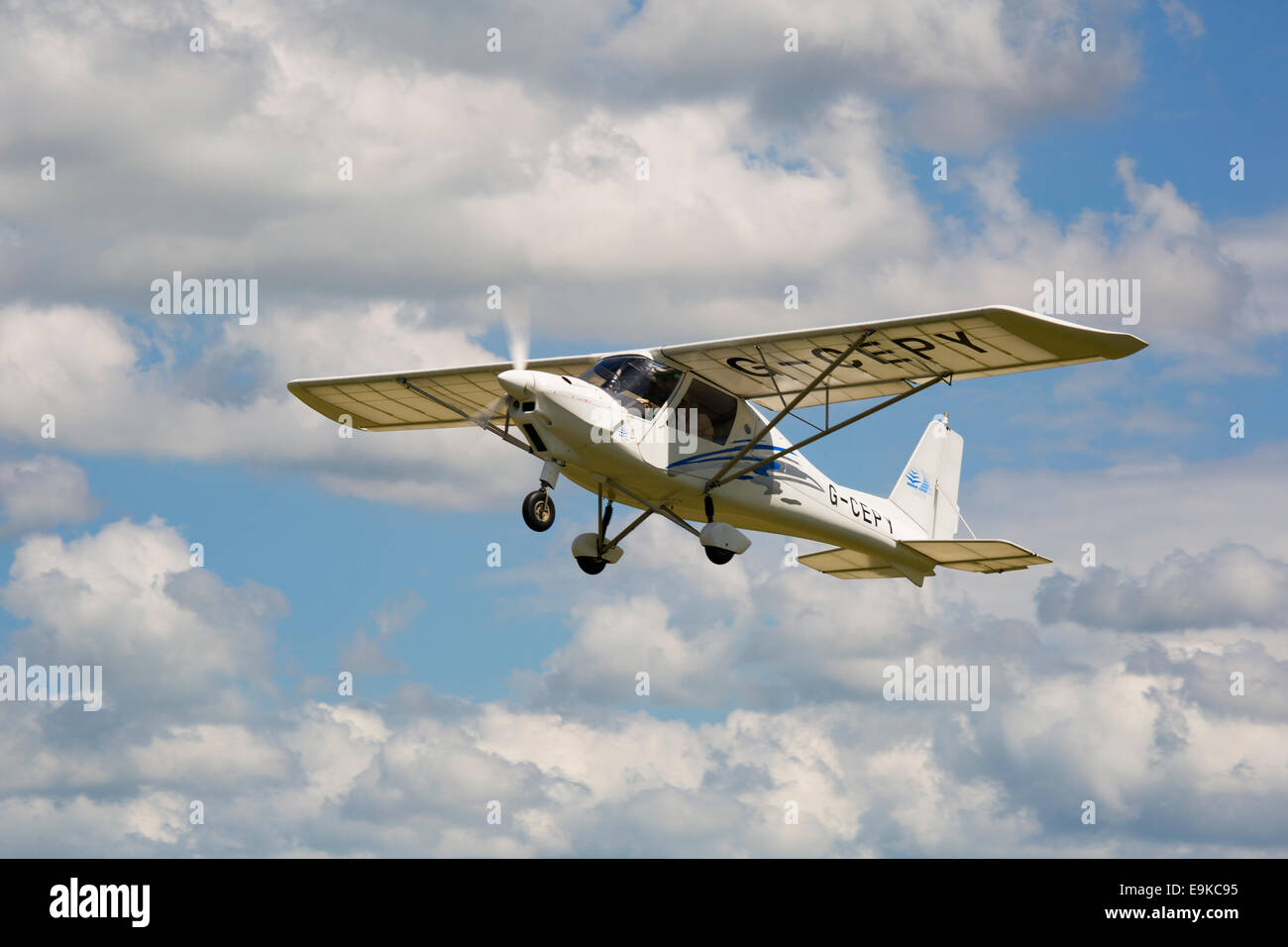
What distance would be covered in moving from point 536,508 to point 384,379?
5.95m

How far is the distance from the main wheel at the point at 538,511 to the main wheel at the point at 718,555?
272 cm

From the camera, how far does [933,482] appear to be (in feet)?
103

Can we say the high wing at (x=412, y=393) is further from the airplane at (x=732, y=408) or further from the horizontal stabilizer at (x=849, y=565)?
the horizontal stabilizer at (x=849, y=565)

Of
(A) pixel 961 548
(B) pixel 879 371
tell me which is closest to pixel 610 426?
(B) pixel 879 371

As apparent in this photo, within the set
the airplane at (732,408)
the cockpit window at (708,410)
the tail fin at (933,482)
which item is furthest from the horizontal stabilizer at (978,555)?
the cockpit window at (708,410)

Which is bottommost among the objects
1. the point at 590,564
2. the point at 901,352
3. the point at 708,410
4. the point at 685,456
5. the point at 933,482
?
the point at 590,564

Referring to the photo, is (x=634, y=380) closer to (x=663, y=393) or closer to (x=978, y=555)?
(x=663, y=393)

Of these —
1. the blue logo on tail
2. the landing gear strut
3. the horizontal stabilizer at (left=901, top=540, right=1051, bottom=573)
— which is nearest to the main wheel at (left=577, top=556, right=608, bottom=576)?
the landing gear strut

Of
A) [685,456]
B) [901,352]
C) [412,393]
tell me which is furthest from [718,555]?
[412,393]

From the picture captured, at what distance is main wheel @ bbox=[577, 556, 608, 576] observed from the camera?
81.3 feet

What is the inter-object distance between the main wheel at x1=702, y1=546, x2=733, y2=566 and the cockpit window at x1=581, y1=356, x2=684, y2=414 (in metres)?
2.20

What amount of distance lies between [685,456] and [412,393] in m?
6.02

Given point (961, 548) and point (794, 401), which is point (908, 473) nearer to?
point (961, 548)

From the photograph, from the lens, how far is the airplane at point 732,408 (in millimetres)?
22453
